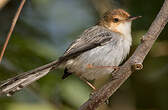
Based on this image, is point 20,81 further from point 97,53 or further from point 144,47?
point 144,47

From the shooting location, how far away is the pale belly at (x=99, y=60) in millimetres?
5199

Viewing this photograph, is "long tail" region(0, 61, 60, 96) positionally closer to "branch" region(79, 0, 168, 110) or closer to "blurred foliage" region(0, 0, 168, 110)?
"blurred foliage" region(0, 0, 168, 110)

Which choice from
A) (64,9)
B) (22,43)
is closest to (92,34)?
(22,43)

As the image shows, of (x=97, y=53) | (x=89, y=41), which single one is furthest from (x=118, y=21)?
(x=97, y=53)

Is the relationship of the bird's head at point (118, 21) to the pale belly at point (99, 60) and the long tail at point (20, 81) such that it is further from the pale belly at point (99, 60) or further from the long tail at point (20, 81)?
the long tail at point (20, 81)

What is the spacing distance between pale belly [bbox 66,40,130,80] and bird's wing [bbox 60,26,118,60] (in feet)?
0.25

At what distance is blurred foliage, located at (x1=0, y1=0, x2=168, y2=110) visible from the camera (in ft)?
18.7

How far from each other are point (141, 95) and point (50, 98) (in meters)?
1.48

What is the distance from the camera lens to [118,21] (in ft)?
19.2

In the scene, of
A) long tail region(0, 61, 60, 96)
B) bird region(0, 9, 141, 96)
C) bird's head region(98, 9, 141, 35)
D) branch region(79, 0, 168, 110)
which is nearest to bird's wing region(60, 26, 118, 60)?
bird region(0, 9, 141, 96)

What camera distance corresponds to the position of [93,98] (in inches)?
158

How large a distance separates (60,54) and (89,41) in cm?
81

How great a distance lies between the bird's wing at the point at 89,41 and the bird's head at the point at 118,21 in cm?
14

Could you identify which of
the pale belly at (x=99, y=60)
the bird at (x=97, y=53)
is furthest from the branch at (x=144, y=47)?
the pale belly at (x=99, y=60)
